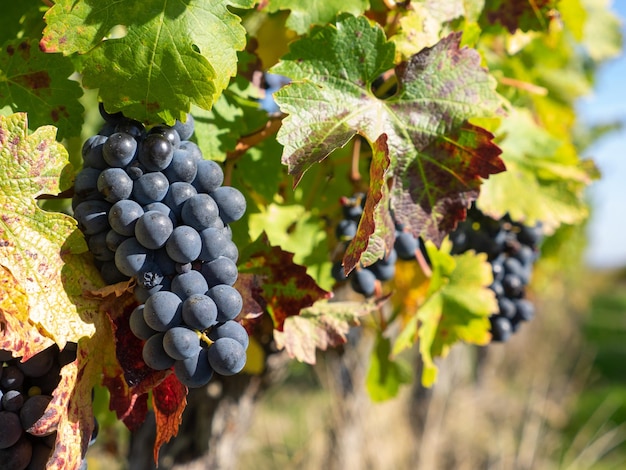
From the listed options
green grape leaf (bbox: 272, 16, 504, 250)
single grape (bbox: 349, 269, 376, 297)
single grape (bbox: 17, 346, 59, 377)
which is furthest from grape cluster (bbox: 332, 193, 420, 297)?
single grape (bbox: 17, 346, 59, 377)

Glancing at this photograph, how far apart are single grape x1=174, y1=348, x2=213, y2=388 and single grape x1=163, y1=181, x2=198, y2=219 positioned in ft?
0.62

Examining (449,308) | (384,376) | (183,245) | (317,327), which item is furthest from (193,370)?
(384,376)

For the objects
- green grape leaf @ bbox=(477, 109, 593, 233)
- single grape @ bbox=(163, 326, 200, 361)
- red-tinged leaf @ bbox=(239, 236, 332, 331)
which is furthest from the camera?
green grape leaf @ bbox=(477, 109, 593, 233)

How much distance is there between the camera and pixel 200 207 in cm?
76

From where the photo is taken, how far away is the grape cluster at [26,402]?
77cm

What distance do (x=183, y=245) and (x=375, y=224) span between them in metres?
0.27

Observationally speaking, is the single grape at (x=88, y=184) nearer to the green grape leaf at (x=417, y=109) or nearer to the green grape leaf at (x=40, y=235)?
the green grape leaf at (x=40, y=235)

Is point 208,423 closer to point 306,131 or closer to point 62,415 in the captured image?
point 62,415

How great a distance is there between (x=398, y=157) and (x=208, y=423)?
3.27ft

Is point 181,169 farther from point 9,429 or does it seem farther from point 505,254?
point 505,254

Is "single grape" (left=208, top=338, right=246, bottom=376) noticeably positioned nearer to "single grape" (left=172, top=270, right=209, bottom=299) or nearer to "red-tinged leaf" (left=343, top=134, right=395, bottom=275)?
"single grape" (left=172, top=270, right=209, bottom=299)

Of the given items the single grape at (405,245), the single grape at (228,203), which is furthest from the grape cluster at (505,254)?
the single grape at (228,203)

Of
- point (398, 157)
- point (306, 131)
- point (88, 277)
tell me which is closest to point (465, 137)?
point (398, 157)

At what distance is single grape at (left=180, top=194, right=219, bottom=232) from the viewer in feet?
2.47
